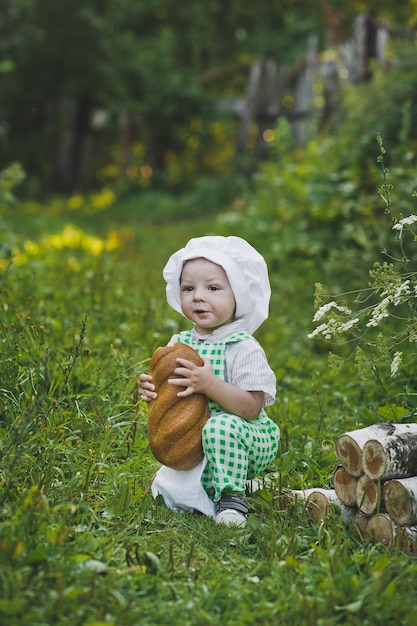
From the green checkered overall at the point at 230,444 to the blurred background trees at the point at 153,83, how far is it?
10673 mm

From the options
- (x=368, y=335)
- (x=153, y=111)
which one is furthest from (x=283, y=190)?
(x=153, y=111)

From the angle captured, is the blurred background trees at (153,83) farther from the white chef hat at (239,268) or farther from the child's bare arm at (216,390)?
the child's bare arm at (216,390)

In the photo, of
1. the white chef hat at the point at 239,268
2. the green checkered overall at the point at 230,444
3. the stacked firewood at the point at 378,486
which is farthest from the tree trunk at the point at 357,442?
the white chef hat at the point at 239,268

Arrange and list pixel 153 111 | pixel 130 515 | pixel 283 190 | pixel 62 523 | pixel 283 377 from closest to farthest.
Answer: pixel 62 523 → pixel 130 515 → pixel 283 377 → pixel 283 190 → pixel 153 111

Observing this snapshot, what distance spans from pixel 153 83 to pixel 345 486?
15096 millimetres

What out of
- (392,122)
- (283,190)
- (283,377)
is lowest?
(283,377)

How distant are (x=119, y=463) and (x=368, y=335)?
2559 mm

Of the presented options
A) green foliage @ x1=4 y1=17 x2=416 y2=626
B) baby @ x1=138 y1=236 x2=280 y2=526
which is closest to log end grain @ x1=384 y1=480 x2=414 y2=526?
green foliage @ x1=4 y1=17 x2=416 y2=626

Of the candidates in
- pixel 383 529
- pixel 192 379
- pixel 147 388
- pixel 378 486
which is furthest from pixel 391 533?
pixel 147 388

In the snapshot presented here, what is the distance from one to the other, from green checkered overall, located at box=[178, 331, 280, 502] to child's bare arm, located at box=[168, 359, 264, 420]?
0.04m

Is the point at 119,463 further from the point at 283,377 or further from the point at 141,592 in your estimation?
the point at 283,377

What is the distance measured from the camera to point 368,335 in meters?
5.15

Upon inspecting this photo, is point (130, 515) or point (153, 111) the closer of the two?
point (130, 515)

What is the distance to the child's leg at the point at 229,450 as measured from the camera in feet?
8.75
